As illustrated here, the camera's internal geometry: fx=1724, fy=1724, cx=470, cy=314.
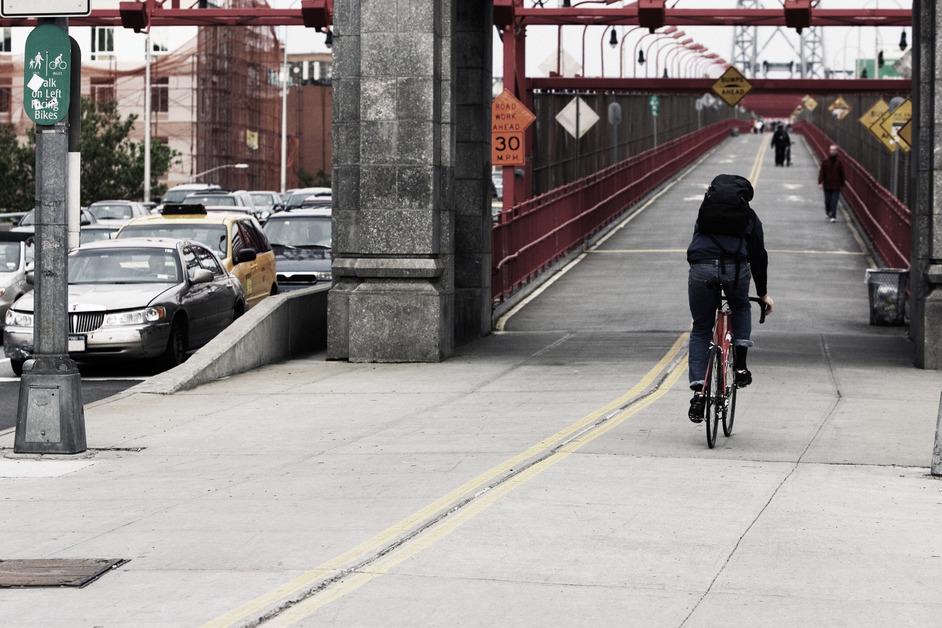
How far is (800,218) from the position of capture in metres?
46.0

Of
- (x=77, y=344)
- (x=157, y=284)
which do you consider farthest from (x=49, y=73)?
(x=157, y=284)

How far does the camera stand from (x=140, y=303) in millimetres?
18578

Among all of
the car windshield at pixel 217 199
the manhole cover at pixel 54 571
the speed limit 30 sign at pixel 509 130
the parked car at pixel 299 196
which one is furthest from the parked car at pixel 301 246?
the parked car at pixel 299 196

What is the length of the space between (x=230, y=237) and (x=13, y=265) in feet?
11.0

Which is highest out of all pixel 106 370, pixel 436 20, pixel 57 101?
pixel 436 20

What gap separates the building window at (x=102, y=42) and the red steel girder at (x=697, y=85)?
49.1 metres

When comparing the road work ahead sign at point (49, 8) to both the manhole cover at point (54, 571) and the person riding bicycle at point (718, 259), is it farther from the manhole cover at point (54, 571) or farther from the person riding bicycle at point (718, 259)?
the manhole cover at point (54, 571)

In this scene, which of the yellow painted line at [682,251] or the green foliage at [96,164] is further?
the green foliage at [96,164]

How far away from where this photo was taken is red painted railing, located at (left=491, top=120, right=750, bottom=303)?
2609 centimetres

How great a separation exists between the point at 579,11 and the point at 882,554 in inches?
1022

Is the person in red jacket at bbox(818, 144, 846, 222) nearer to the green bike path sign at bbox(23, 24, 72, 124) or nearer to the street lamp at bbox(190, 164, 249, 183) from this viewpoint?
the green bike path sign at bbox(23, 24, 72, 124)

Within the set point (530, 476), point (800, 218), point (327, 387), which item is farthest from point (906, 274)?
point (800, 218)

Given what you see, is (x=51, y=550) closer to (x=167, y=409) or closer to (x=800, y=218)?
(x=167, y=409)

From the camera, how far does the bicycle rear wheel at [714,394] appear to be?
11375 millimetres
